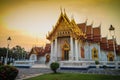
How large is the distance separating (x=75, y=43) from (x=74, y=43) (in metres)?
0.22

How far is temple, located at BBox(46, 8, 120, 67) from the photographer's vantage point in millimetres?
7469

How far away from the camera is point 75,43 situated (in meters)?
7.40

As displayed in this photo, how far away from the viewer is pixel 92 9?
4875 mm

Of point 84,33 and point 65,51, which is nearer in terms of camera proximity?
point 65,51

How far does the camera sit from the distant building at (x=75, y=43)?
294 inches

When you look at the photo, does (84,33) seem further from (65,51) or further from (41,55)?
(41,55)

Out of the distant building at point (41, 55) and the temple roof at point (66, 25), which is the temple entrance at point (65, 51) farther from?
the distant building at point (41, 55)

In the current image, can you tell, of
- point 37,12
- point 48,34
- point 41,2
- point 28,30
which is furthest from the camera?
point 48,34

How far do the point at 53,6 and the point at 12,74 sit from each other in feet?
10.4

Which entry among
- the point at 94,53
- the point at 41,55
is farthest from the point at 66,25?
the point at 41,55

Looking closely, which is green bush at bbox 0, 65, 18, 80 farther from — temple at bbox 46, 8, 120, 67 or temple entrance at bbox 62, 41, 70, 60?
temple entrance at bbox 62, 41, 70, 60

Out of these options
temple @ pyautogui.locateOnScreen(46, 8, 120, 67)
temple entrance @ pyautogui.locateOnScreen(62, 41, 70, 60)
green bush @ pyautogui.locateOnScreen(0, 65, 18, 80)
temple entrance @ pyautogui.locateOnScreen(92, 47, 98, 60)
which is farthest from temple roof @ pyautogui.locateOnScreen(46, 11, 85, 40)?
green bush @ pyautogui.locateOnScreen(0, 65, 18, 80)

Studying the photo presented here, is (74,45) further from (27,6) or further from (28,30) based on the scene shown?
(27,6)

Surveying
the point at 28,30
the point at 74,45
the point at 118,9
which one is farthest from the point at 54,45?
the point at 118,9
